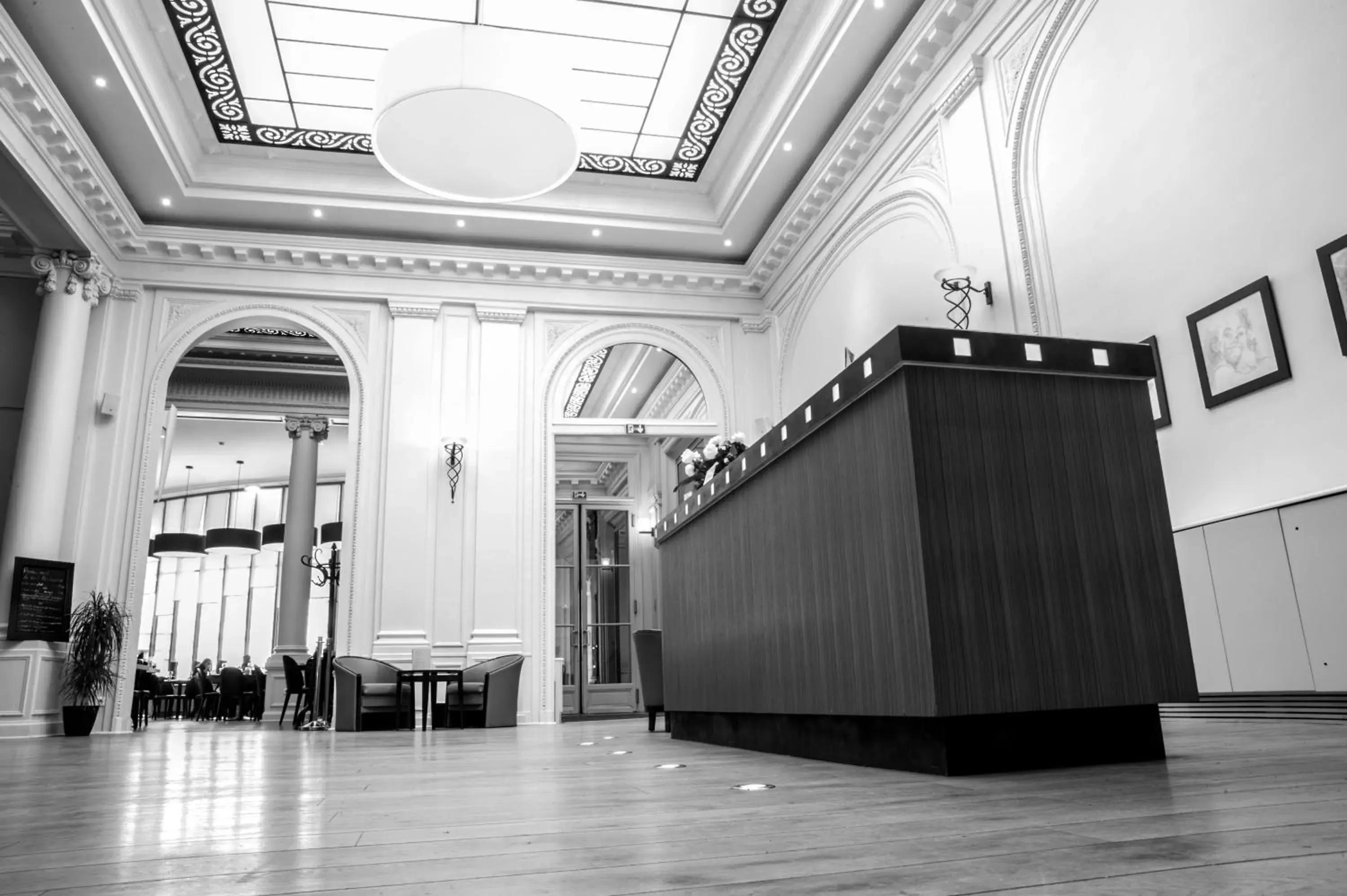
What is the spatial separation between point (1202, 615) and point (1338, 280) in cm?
143

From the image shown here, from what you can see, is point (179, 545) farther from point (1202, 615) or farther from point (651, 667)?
point (1202, 615)

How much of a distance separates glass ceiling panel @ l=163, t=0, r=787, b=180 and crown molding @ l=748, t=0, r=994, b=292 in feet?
2.95

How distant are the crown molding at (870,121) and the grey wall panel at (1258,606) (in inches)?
151

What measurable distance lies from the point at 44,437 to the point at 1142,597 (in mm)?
8091

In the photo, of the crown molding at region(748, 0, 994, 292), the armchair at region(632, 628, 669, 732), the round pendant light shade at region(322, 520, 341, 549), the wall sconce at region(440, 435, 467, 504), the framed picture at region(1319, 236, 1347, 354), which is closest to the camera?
the framed picture at region(1319, 236, 1347, 354)

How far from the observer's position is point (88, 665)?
23.3 feet

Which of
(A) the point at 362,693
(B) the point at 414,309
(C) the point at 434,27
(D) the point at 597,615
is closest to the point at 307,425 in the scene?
(B) the point at 414,309

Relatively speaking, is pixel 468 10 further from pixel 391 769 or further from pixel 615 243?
pixel 391 769

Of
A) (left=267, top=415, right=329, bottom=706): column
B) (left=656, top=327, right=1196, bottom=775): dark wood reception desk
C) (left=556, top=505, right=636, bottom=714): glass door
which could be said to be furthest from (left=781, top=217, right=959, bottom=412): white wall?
(left=267, top=415, right=329, bottom=706): column

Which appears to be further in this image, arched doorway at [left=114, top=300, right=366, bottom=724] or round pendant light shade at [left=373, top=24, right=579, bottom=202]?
arched doorway at [left=114, top=300, right=366, bottom=724]

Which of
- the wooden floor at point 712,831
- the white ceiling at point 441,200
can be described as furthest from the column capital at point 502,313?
the wooden floor at point 712,831

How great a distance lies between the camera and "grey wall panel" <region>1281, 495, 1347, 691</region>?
319 centimetres

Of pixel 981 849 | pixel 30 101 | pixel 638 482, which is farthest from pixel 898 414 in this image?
pixel 638 482

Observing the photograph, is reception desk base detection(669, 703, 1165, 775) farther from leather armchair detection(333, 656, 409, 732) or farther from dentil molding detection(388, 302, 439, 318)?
dentil molding detection(388, 302, 439, 318)
